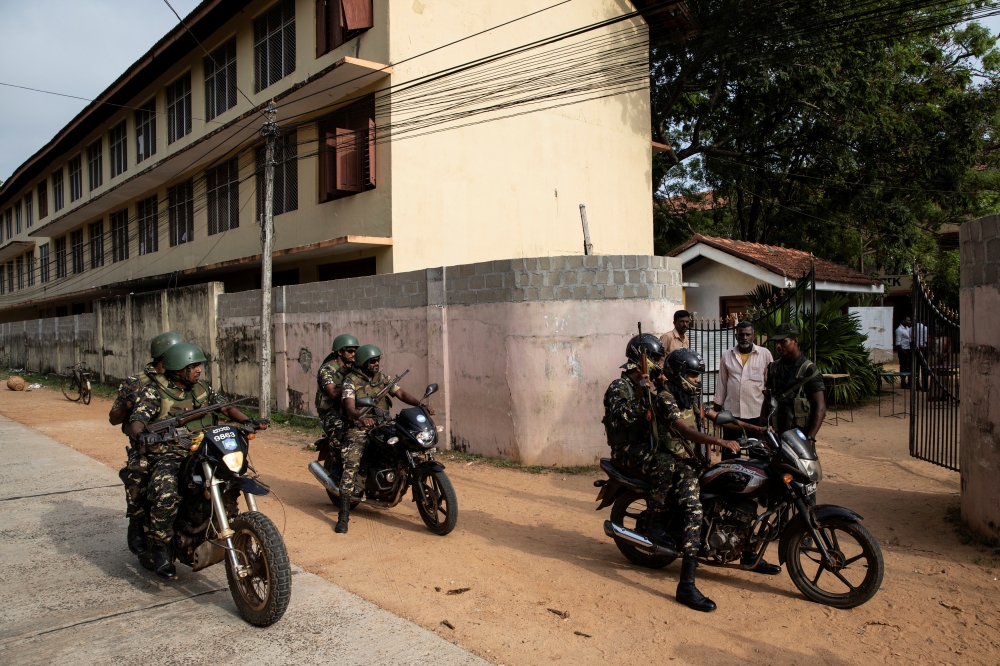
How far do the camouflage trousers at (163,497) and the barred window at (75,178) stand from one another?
89.9ft

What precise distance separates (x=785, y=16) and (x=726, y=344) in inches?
420

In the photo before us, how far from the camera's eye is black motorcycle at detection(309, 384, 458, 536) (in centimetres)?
581

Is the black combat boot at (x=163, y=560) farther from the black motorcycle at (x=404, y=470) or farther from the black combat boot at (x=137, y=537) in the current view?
the black motorcycle at (x=404, y=470)

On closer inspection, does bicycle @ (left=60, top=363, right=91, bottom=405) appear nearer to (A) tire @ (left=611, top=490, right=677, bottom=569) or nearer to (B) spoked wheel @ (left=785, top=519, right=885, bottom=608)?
(A) tire @ (left=611, top=490, right=677, bottom=569)

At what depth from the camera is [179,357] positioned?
15.5 ft

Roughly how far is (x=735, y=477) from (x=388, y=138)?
1032 centimetres

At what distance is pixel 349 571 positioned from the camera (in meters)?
5.04

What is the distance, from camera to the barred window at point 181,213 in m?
20.3

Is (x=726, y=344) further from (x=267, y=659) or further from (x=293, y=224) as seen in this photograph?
(x=293, y=224)

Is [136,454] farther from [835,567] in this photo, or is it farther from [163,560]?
[835,567]

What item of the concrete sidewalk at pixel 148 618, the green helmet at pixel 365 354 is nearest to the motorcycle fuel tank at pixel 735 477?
the concrete sidewalk at pixel 148 618

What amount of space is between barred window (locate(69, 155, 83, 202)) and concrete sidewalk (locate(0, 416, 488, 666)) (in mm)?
25728

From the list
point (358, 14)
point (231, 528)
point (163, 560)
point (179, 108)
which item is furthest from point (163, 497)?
point (179, 108)

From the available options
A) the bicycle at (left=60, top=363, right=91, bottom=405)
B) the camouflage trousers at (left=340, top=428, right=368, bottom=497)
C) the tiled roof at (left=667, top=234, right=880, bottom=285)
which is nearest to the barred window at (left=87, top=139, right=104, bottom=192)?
the bicycle at (left=60, top=363, right=91, bottom=405)
